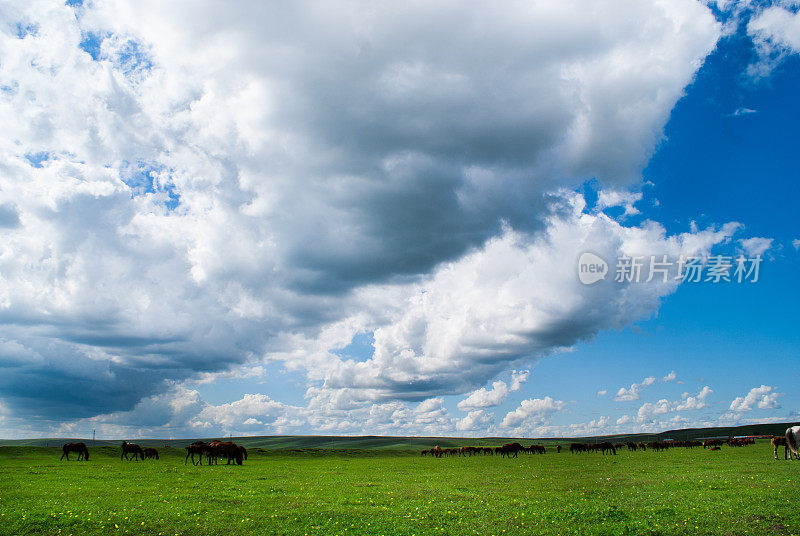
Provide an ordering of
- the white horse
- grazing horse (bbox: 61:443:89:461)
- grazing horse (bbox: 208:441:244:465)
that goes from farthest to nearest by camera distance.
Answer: grazing horse (bbox: 61:443:89:461)
grazing horse (bbox: 208:441:244:465)
the white horse

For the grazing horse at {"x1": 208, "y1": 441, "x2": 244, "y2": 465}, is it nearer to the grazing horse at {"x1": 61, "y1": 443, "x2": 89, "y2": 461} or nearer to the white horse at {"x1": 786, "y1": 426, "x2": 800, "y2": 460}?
the grazing horse at {"x1": 61, "y1": 443, "x2": 89, "y2": 461}

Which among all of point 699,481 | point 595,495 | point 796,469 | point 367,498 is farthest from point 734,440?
point 367,498

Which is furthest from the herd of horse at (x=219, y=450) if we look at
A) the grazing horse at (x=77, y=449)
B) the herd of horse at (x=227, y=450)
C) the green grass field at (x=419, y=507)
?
the green grass field at (x=419, y=507)

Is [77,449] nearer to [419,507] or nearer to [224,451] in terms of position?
[224,451]

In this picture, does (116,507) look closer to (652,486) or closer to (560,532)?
(560,532)

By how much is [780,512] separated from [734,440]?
11301 cm

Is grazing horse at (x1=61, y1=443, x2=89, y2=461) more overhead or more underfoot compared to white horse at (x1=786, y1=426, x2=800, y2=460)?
more underfoot

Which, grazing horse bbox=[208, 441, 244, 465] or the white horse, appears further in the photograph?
grazing horse bbox=[208, 441, 244, 465]

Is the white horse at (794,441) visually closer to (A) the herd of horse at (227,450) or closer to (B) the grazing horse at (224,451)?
(A) the herd of horse at (227,450)

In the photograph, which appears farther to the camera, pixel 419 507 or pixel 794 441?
pixel 794 441

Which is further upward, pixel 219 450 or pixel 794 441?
pixel 794 441

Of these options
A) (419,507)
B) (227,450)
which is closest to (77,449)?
(227,450)

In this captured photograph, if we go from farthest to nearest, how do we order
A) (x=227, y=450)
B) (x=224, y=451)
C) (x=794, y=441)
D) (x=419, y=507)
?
1. (x=227, y=450)
2. (x=224, y=451)
3. (x=794, y=441)
4. (x=419, y=507)

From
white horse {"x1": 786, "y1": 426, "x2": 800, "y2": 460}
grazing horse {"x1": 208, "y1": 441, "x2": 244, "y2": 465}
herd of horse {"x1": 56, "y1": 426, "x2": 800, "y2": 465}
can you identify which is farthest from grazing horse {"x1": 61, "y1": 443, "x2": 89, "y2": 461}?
white horse {"x1": 786, "y1": 426, "x2": 800, "y2": 460}
